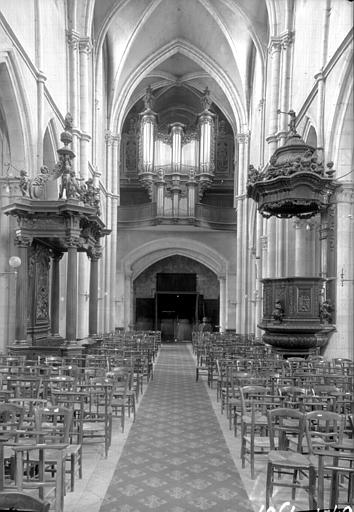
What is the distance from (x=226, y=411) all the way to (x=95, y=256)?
8847 mm

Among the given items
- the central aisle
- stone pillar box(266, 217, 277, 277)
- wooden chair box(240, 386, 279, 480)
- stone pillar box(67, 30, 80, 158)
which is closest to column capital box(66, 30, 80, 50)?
stone pillar box(67, 30, 80, 158)

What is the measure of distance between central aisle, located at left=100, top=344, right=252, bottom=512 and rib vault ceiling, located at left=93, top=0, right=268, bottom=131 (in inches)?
756

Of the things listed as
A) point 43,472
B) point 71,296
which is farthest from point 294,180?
point 43,472

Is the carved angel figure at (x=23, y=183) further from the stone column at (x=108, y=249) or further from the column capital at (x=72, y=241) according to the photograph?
the stone column at (x=108, y=249)

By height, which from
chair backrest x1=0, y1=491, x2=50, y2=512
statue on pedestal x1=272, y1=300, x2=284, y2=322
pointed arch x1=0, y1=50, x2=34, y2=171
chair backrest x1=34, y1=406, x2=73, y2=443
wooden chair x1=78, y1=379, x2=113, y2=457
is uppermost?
pointed arch x1=0, y1=50, x2=34, y2=171

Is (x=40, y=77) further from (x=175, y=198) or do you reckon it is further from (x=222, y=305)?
(x=222, y=305)

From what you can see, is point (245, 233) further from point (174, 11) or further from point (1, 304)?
point (1, 304)

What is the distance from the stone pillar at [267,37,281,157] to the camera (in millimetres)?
18984

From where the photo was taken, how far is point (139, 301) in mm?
32656

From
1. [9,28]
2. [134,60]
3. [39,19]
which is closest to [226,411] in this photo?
[9,28]

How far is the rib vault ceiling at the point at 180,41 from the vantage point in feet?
76.6

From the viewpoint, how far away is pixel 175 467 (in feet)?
19.6

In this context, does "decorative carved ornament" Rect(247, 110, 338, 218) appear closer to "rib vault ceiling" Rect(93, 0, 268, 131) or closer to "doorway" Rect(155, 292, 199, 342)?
"rib vault ceiling" Rect(93, 0, 268, 131)

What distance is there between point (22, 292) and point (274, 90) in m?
12.8
